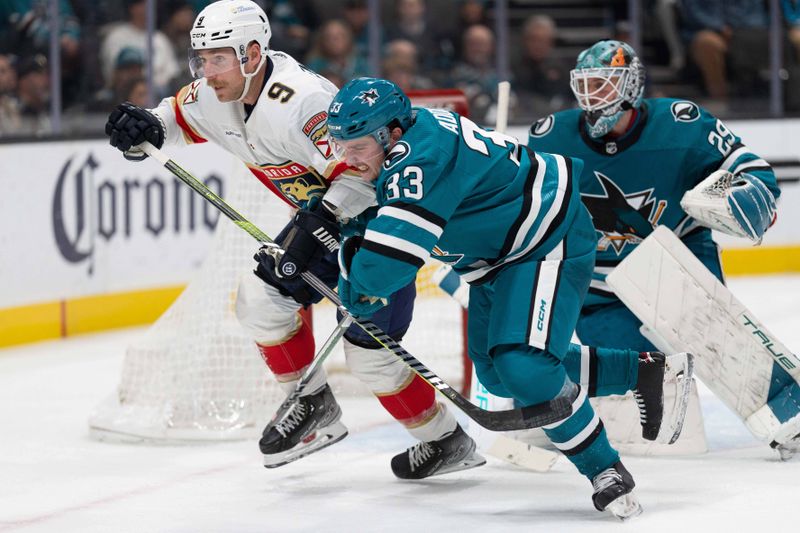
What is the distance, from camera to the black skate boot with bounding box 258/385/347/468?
10.9 feet

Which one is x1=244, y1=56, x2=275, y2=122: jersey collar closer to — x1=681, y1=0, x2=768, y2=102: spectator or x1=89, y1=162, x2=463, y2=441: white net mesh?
x1=89, y1=162, x2=463, y2=441: white net mesh

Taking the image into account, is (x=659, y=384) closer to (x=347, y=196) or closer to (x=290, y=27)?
(x=347, y=196)

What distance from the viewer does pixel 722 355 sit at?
11.3 feet

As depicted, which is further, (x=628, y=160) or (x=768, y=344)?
(x=628, y=160)

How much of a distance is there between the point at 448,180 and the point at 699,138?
1.13m

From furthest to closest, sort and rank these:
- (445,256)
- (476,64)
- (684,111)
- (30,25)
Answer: (476,64)
(30,25)
(684,111)
(445,256)

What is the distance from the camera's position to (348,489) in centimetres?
331

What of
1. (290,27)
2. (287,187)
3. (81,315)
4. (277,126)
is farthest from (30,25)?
(277,126)

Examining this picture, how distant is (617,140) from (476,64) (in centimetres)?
341

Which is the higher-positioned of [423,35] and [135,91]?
[423,35]

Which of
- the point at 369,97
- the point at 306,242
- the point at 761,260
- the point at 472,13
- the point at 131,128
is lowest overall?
the point at 761,260

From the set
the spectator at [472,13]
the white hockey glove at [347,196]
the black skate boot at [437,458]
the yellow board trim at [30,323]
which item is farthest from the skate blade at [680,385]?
the spectator at [472,13]

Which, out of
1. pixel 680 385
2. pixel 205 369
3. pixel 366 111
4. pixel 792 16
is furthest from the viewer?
pixel 792 16

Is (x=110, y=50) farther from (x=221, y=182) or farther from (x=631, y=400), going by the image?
(x=631, y=400)
